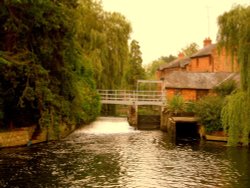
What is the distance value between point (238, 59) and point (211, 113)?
9.20 meters

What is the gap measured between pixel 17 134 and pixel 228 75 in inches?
1142

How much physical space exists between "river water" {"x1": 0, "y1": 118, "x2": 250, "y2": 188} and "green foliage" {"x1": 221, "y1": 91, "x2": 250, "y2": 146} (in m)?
0.97

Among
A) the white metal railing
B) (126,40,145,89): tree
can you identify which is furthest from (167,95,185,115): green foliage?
(126,40,145,89): tree

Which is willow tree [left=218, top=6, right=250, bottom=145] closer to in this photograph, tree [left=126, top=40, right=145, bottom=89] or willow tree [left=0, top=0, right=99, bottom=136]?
willow tree [left=0, top=0, right=99, bottom=136]

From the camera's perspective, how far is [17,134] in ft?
101

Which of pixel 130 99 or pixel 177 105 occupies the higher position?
pixel 130 99

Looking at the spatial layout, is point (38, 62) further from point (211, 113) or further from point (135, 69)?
point (135, 69)

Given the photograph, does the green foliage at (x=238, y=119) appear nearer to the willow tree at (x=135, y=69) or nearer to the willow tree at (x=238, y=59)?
the willow tree at (x=238, y=59)

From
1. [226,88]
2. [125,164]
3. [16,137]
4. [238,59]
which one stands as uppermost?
[238,59]

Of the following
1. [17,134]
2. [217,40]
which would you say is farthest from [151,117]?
[17,134]

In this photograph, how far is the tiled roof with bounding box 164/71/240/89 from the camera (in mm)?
48938

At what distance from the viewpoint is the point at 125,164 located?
24.8 meters

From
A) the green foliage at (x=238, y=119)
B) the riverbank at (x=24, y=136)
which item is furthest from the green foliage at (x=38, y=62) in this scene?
the green foliage at (x=238, y=119)

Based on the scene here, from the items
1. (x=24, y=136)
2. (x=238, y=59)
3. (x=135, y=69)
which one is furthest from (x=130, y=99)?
(x=135, y=69)
